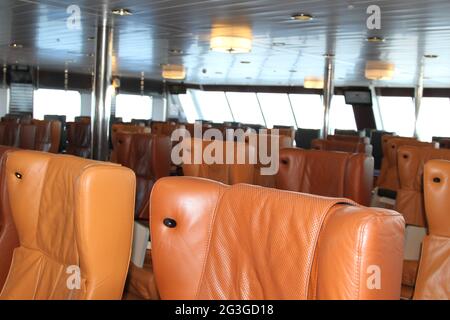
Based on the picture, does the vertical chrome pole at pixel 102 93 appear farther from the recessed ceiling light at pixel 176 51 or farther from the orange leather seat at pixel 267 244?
the orange leather seat at pixel 267 244

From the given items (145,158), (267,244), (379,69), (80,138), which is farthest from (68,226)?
(379,69)

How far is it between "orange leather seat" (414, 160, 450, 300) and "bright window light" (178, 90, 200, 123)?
18.8 metres

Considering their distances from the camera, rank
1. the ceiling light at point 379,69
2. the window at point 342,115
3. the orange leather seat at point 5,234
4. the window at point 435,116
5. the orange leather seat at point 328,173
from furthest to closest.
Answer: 1. the window at point 342,115
2. the window at point 435,116
3. the ceiling light at point 379,69
4. the orange leather seat at point 328,173
5. the orange leather seat at point 5,234

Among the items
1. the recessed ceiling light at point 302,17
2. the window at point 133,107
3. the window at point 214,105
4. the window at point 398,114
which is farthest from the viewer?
the window at point 214,105

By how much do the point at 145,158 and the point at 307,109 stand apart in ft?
47.6

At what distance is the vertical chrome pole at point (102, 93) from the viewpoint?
732cm

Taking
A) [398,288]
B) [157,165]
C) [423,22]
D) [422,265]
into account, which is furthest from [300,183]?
[423,22]

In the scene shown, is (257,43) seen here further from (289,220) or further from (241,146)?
(289,220)

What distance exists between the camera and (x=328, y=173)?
305 centimetres

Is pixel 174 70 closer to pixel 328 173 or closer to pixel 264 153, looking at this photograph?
pixel 264 153

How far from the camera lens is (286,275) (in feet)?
4.26

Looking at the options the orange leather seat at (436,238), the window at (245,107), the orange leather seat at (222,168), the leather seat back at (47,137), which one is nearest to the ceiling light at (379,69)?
the leather seat back at (47,137)

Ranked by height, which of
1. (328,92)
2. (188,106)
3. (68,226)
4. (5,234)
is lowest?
Result: (5,234)

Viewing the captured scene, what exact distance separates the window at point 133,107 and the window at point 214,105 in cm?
212
